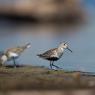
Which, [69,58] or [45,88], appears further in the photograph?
[69,58]

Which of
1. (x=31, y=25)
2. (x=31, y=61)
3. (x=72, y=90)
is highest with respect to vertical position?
(x=31, y=25)

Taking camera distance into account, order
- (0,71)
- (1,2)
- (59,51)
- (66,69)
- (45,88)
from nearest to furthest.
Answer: (45,88), (0,71), (66,69), (59,51), (1,2)

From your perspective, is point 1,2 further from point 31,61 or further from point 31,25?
point 31,61

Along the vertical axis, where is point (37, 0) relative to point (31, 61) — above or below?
above

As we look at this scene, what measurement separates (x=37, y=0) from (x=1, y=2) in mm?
1286

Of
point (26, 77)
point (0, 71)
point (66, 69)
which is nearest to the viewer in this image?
point (26, 77)

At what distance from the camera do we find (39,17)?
1727cm

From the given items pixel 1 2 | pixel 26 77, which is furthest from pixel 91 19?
pixel 26 77

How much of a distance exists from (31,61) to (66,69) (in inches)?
40.1

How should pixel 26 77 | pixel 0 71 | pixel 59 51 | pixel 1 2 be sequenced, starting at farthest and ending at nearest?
pixel 1 2
pixel 59 51
pixel 0 71
pixel 26 77

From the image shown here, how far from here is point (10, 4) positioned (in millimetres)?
17016

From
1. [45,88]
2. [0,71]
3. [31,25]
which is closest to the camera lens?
[45,88]

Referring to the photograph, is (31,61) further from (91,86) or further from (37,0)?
(37,0)

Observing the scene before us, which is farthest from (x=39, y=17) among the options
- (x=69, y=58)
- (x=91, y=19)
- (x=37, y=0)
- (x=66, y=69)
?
(x=66, y=69)
